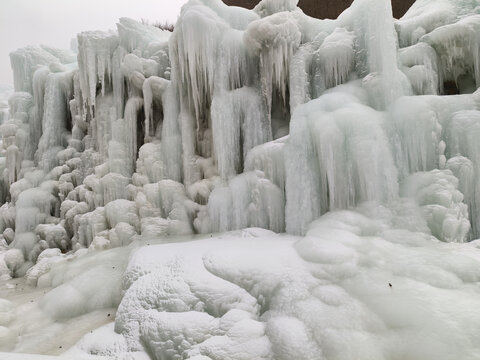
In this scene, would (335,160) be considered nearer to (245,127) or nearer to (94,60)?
(245,127)

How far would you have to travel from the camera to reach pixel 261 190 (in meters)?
5.37

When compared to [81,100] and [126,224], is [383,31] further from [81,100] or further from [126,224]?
[81,100]

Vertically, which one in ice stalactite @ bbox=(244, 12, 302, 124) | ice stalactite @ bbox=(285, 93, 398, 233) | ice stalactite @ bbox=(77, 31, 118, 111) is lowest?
ice stalactite @ bbox=(285, 93, 398, 233)

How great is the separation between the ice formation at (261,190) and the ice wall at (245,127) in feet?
0.10

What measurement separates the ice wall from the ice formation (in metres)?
0.03

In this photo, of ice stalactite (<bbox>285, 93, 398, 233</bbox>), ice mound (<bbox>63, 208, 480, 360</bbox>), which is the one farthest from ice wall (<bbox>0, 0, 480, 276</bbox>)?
ice mound (<bbox>63, 208, 480, 360</bbox>)

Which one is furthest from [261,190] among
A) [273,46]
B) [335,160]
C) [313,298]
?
[273,46]

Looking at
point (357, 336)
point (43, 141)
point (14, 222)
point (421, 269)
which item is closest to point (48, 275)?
point (14, 222)

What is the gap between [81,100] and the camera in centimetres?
880

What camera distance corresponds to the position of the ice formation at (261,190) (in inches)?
125

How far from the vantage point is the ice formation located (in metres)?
3.17

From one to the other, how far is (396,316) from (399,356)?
0.36 m

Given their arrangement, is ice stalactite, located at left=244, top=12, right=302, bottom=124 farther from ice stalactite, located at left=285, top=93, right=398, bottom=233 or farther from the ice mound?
the ice mound

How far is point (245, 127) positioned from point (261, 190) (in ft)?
4.95
